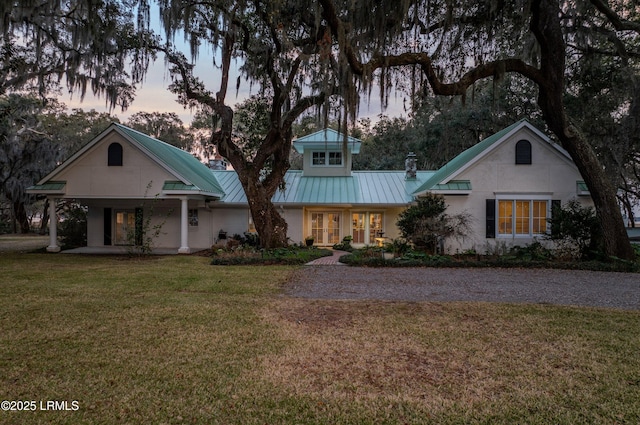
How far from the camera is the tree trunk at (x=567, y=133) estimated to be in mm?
10812

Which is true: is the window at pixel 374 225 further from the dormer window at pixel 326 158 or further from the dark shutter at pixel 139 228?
the dark shutter at pixel 139 228

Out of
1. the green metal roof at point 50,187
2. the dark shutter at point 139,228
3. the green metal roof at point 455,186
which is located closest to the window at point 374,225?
the green metal roof at point 455,186

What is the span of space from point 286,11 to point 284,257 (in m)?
7.96

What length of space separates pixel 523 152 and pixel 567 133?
95.0 inches

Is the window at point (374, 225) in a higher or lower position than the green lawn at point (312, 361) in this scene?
higher

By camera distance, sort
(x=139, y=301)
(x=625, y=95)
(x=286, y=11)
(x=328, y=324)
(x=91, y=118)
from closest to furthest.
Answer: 1. (x=328, y=324)
2. (x=139, y=301)
3. (x=286, y=11)
4. (x=625, y=95)
5. (x=91, y=118)

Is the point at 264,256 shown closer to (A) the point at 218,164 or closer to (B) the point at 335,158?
(B) the point at 335,158

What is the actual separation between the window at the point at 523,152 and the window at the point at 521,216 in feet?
4.95

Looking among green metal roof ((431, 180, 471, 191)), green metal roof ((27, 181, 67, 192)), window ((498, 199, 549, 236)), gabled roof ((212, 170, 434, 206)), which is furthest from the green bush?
green metal roof ((27, 181, 67, 192))

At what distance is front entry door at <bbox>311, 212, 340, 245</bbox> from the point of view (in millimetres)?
17422

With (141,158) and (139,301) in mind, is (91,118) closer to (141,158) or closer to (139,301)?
(141,158)

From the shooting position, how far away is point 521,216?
13820 mm

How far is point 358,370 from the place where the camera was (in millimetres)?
3727

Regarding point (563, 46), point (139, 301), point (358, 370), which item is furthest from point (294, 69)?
point (358, 370)
